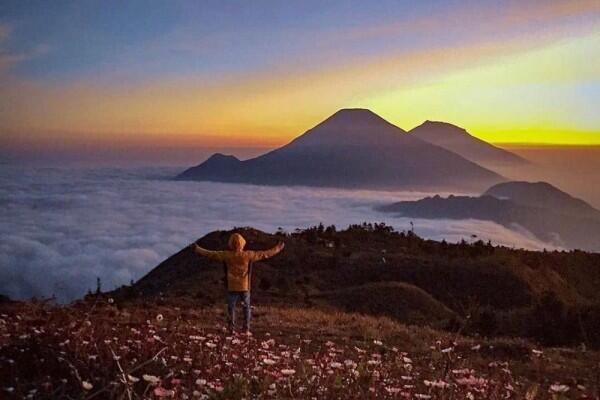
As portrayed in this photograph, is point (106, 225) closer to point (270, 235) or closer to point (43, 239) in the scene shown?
point (43, 239)

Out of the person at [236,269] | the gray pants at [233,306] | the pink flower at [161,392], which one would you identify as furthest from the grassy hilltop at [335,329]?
the person at [236,269]

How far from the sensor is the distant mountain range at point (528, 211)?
10350 cm

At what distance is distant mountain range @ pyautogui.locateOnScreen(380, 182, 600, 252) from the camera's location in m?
104

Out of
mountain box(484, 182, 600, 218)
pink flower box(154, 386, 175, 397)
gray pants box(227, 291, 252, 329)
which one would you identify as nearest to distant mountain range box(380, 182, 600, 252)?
mountain box(484, 182, 600, 218)

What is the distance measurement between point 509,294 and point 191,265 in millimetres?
14122

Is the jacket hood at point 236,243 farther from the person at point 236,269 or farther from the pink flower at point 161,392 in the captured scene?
the pink flower at point 161,392

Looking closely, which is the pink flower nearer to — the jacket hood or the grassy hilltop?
the grassy hilltop

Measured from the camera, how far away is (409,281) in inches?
1264

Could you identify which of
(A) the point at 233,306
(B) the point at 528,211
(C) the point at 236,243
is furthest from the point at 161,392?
(B) the point at 528,211

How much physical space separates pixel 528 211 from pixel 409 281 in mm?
87710

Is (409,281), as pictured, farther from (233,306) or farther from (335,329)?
(233,306)

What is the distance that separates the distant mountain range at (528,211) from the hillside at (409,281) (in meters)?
60.7

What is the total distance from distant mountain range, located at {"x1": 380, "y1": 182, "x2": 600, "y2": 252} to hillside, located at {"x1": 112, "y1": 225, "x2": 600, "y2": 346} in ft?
199

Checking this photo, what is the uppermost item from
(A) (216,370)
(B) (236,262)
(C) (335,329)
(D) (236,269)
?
(B) (236,262)
